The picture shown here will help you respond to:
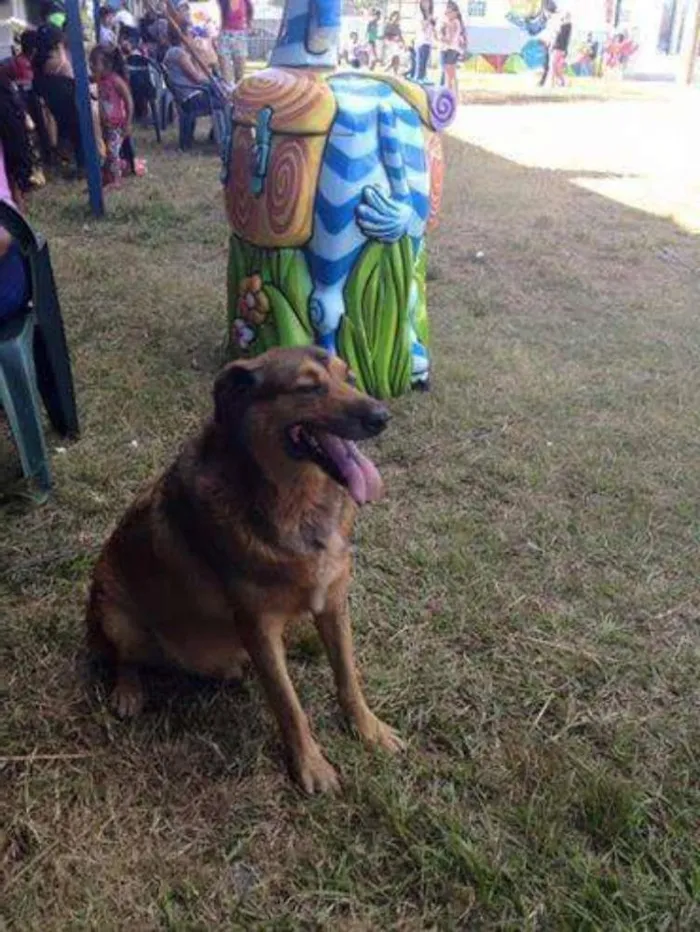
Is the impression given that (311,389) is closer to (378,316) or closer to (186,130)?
(378,316)

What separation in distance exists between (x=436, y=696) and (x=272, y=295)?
7.46ft

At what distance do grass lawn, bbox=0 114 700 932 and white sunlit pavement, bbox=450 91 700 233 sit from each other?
524cm

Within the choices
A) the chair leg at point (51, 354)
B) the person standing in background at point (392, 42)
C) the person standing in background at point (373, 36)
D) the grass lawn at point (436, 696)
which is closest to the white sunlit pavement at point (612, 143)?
the grass lawn at point (436, 696)

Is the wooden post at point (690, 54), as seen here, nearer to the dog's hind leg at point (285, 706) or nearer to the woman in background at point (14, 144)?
the woman in background at point (14, 144)

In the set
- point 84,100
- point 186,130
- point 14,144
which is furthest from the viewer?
point 186,130

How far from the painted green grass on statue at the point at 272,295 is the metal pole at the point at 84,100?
3643 millimetres

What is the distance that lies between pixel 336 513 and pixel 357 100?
243 cm

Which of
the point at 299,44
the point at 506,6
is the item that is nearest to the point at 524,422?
the point at 299,44

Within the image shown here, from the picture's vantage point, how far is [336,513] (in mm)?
2156

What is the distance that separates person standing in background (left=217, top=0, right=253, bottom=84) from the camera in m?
12.7

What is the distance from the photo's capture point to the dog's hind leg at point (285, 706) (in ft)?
6.91

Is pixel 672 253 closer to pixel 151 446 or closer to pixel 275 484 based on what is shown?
pixel 151 446

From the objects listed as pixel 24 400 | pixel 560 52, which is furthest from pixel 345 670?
pixel 560 52

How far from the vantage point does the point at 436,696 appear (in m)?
2.57
